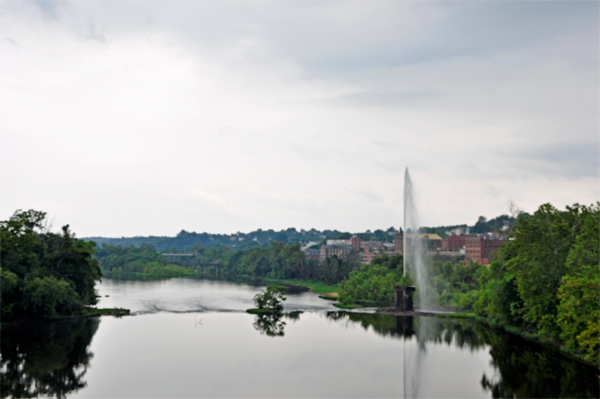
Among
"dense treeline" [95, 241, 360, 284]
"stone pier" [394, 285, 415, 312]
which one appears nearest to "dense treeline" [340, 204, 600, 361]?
"stone pier" [394, 285, 415, 312]

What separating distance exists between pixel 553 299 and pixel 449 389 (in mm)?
17641

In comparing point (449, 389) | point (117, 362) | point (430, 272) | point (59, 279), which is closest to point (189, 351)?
point (117, 362)

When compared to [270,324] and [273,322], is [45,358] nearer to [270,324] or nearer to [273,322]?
[270,324]

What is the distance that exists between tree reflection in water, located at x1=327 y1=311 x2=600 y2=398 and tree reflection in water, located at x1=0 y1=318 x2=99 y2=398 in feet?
77.1

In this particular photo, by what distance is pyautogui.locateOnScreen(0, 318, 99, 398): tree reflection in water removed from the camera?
35.5 meters

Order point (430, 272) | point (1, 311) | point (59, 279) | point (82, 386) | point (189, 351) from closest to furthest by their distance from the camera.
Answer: point (82, 386)
point (189, 351)
point (1, 311)
point (59, 279)
point (430, 272)

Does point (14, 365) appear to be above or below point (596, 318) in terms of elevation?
below

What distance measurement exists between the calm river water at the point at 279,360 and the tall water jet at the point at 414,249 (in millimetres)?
13441

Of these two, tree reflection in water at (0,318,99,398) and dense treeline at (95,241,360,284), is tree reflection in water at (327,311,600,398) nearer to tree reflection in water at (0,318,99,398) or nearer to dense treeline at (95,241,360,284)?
tree reflection in water at (0,318,99,398)

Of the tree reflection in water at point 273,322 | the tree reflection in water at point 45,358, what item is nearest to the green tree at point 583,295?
the tree reflection in water at point 273,322

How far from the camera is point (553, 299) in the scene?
49344 millimetres

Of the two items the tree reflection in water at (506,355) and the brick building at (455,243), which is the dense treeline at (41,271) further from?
the brick building at (455,243)

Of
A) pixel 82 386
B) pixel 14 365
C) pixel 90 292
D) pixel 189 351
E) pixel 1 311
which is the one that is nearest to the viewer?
pixel 82 386

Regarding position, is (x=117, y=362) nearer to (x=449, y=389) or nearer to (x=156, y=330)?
(x=156, y=330)
